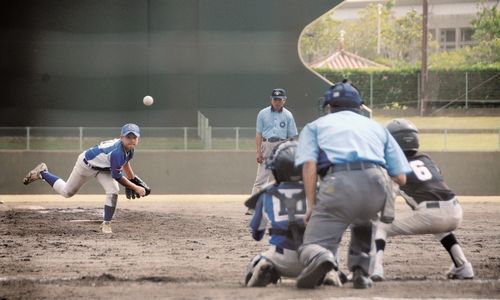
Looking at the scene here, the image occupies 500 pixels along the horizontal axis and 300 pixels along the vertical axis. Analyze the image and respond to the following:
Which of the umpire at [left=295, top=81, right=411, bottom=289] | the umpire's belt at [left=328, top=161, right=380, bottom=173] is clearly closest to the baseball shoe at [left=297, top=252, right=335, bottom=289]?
the umpire at [left=295, top=81, right=411, bottom=289]

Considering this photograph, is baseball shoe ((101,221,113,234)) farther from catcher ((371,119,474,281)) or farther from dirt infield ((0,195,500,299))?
catcher ((371,119,474,281))

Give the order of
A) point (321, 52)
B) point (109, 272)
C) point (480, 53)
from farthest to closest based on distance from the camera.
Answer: point (321, 52), point (480, 53), point (109, 272)

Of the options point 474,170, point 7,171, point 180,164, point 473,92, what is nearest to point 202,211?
point 180,164

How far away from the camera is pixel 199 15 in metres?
21.5

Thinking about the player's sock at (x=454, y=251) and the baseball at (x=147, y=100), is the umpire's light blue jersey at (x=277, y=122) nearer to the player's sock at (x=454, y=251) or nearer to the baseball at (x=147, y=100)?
the baseball at (x=147, y=100)

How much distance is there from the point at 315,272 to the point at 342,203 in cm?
56

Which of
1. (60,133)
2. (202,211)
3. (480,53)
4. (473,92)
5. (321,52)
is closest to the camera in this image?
(202,211)

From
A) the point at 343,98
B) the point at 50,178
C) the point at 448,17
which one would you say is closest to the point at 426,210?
the point at 343,98

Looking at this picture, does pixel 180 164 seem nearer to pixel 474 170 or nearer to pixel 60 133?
pixel 60 133

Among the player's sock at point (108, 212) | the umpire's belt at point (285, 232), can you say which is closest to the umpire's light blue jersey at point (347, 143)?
the umpire's belt at point (285, 232)

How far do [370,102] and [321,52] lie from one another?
14216 mm

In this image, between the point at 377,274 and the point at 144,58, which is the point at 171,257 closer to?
the point at 377,274

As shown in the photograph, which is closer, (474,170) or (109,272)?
(109,272)

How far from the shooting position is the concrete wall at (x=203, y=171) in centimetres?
2141
